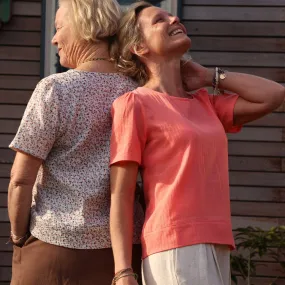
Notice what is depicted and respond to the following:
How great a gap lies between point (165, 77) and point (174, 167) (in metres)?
0.39

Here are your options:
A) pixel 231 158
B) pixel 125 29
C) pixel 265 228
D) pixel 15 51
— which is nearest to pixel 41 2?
pixel 15 51

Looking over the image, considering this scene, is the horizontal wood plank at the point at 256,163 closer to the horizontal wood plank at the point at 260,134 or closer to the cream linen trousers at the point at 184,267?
the horizontal wood plank at the point at 260,134

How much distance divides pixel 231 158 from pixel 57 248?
3.49 meters

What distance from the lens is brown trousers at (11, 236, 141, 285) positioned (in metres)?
2.76

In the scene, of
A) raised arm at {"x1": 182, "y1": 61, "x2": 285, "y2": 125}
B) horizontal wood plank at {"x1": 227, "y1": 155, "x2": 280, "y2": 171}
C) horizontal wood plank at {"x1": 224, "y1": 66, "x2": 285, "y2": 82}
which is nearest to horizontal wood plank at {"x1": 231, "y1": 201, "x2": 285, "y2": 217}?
horizontal wood plank at {"x1": 227, "y1": 155, "x2": 280, "y2": 171}

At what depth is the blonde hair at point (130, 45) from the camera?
298cm

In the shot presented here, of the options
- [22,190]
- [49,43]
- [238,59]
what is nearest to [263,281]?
[238,59]

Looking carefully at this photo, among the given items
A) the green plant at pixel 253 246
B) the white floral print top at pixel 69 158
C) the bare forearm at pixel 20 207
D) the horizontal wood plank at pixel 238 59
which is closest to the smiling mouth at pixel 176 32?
the white floral print top at pixel 69 158

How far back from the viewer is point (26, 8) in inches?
246

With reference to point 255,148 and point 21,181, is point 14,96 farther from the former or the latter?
point 21,181

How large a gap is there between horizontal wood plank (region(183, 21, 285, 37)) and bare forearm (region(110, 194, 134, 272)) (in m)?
3.54

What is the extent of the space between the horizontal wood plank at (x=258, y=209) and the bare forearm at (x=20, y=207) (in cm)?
342

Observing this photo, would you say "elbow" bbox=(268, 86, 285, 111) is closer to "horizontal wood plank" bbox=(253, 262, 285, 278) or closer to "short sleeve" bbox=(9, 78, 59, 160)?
"short sleeve" bbox=(9, 78, 59, 160)

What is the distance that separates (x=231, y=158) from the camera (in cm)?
612
